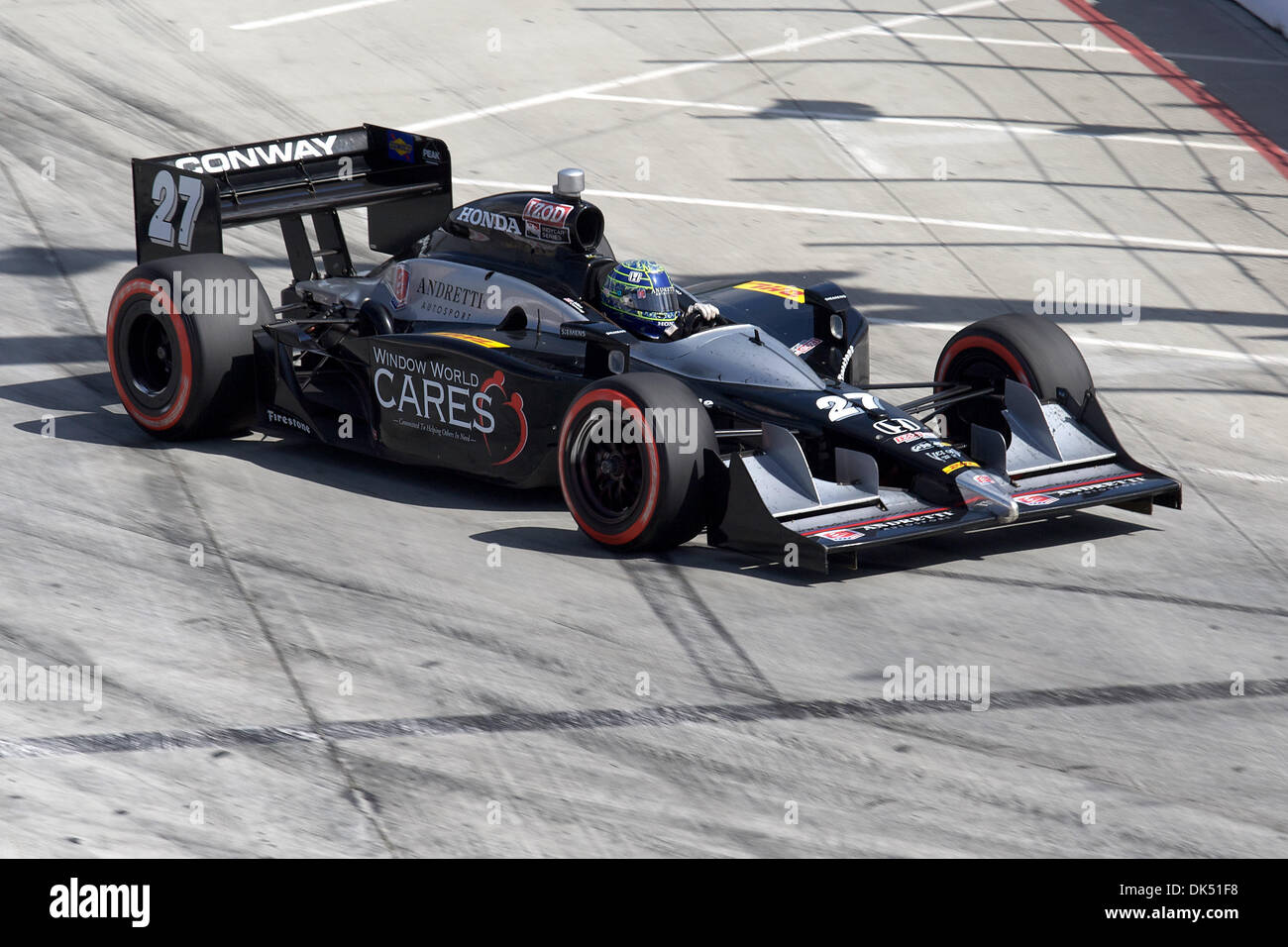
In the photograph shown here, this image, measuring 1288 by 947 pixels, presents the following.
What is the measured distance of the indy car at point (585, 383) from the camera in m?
8.09

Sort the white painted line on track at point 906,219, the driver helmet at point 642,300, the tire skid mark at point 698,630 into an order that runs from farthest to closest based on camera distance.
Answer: the white painted line on track at point 906,219 → the driver helmet at point 642,300 → the tire skid mark at point 698,630

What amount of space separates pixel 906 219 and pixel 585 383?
821 cm

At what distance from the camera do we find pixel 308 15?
20625 millimetres

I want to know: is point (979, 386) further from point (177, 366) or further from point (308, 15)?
point (308, 15)

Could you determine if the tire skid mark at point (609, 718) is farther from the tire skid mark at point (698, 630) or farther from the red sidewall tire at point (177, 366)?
the red sidewall tire at point (177, 366)

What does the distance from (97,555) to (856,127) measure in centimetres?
1245

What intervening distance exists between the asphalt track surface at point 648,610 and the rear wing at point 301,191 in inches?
53.1

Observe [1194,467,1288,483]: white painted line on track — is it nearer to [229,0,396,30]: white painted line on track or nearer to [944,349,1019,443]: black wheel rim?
[944,349,1019,443]: black wheel rim

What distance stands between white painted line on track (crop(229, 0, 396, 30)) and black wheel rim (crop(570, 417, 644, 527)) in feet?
43.6

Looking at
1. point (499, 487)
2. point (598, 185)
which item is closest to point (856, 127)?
point (598, 185)

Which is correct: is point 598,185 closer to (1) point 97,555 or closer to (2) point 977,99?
(2) point 977,99

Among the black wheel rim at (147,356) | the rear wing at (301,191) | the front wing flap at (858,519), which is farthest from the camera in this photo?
the rear wing at (301,191)

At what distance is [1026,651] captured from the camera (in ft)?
23.6

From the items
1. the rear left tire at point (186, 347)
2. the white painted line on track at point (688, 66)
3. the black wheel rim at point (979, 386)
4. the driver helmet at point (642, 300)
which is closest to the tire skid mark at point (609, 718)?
the black wheel rim at point (979, 386)
